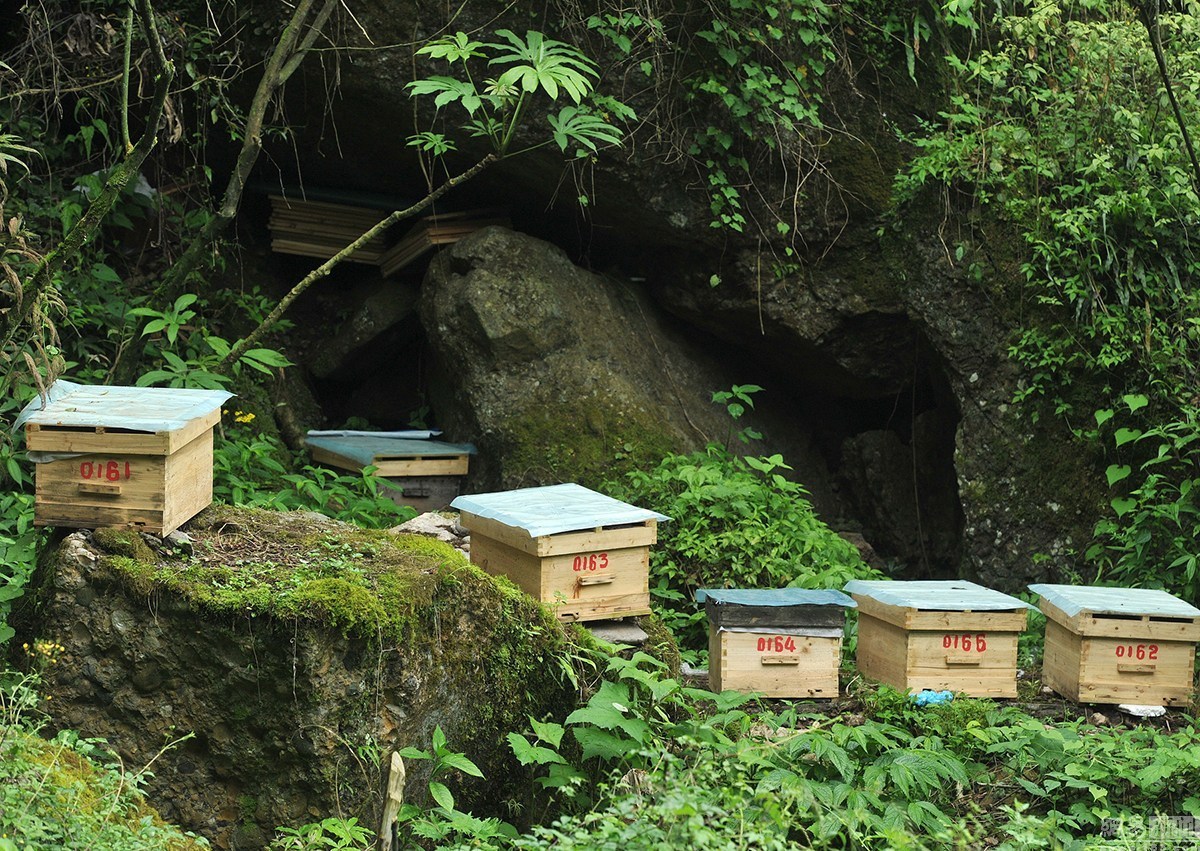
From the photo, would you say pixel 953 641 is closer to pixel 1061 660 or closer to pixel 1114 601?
pixel 1061 660

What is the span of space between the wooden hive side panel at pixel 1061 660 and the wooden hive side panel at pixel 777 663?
1074 mm

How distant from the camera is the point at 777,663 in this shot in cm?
530

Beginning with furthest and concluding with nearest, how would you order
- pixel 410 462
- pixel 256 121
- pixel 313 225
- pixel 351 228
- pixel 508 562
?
pixel 351 228 < pixel 313 225 < pixel 410 462 < pixel 256 121 < pixel 508 562

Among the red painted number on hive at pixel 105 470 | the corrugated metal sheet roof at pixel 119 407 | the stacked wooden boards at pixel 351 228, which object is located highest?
the stacked wooden boards at pixel 351 228

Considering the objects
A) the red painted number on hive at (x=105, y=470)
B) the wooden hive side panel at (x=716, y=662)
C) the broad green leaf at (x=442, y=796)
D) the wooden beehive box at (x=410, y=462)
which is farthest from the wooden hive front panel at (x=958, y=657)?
the red painted number on hive at (x=105, y=470)

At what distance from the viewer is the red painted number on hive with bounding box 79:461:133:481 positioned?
400 centimetres

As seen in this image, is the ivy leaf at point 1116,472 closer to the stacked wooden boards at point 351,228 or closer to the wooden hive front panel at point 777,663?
the wooden hive front panel at point 777,663

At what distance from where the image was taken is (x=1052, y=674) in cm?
555

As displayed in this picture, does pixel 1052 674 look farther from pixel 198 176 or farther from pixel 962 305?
pixel 198 176

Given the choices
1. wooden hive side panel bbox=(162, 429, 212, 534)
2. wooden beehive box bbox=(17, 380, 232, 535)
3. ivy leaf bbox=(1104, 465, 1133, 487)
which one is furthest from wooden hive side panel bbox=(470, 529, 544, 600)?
ivy leaf bbox=(1104, 465, 1133, 487)

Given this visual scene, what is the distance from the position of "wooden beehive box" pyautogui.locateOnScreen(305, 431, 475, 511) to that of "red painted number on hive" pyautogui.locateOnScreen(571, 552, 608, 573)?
2683 millimetres

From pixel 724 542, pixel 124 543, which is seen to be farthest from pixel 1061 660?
pixel 124 543

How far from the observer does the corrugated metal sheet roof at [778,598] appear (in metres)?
5.29

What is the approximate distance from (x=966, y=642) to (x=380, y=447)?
153 inches
